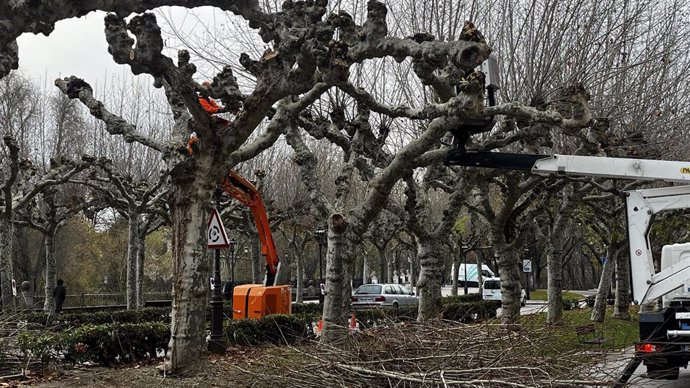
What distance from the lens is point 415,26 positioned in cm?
1505

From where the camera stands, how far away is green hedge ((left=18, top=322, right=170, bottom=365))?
10.5m

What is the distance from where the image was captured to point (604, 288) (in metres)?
22.1

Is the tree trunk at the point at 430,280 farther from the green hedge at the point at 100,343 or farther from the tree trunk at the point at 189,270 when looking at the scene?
the tree trunk at the point at 189,270

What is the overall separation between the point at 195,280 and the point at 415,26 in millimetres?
8607

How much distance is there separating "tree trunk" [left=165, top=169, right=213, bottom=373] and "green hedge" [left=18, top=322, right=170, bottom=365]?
2.90 meters

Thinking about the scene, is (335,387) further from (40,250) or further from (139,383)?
(40,250)

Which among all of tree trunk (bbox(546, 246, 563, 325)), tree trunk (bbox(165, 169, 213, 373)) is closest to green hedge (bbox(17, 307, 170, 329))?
tree trunk (bbox(165, 169, 213, 373))

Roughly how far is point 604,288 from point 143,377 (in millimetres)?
16854

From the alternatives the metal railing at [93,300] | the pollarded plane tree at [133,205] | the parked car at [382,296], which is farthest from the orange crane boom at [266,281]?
the metal railing at [93,300]

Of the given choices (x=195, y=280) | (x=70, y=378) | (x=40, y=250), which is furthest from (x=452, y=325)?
(x=40, y=250)

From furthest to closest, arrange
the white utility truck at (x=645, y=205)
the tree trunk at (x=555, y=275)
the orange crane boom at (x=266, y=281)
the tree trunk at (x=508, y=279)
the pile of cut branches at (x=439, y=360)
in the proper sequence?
the tree trunk at (x=555, y=275)
the tree trunk at (x=508, y=279)
the orange crane boom at (x=266, y=281)
the white utility truck at (x=645, y=205)
the pile of cut branches at (x=439, y=360)

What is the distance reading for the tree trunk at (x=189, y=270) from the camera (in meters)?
8.66

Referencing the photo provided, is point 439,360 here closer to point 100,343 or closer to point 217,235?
point 217,235

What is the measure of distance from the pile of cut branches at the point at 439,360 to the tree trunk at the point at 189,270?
240cm
